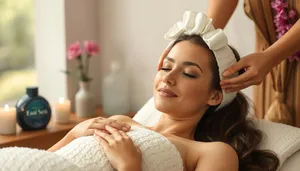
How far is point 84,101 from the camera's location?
253 cm

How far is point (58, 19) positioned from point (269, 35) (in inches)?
47.3

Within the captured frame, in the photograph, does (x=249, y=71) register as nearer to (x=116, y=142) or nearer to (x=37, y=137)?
(x=116, y=142)

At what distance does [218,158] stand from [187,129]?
0.26 meters

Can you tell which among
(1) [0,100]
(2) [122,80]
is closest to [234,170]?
(2) [122,80]

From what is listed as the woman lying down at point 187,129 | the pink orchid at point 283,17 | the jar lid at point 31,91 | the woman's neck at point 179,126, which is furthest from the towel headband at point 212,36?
the jar lid at point 31,91

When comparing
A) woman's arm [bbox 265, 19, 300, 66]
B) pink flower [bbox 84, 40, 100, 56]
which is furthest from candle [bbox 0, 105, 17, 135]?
woman's arm [bbox 265, 19, 300, 66]

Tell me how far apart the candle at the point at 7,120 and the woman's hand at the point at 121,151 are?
868mm

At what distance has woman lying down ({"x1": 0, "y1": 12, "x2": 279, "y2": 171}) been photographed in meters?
1.41

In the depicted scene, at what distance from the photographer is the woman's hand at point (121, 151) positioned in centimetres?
136

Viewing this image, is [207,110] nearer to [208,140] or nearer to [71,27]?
[208,140]

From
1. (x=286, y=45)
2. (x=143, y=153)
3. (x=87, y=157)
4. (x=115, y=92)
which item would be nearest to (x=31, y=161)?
(x=87, y=157)

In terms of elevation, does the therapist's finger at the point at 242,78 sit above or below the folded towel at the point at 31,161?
above

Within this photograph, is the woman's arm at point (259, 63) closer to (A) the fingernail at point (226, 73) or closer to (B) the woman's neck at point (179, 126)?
(A) the fingernail at point (226, 73)

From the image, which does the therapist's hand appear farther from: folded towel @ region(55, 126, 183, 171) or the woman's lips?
folded towel @ region(55, 126, 183, 171)
